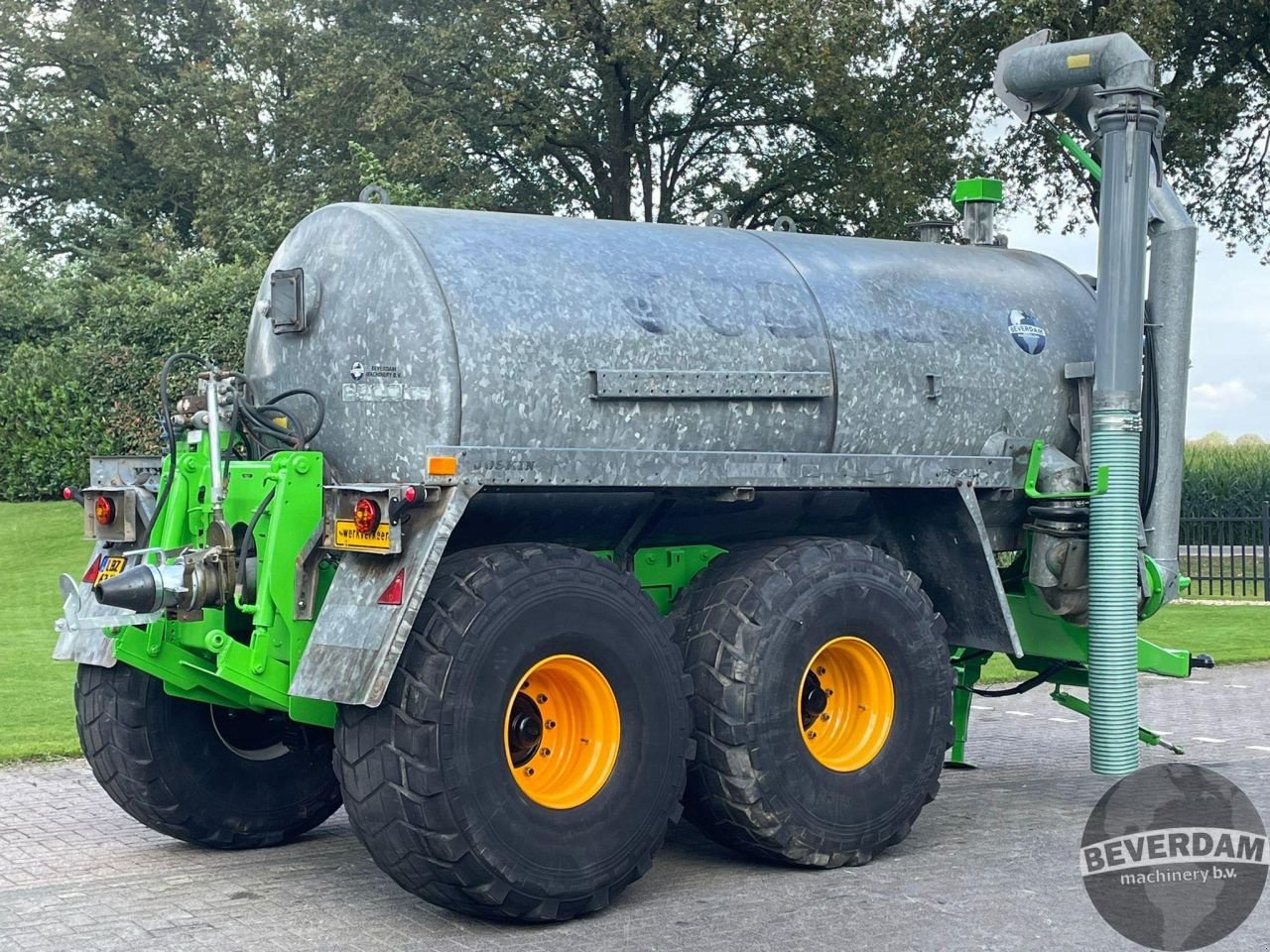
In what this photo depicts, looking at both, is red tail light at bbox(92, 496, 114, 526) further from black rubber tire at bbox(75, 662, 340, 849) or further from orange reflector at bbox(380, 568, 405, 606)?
orange reflector at bbox(380, 568, 405, 606)

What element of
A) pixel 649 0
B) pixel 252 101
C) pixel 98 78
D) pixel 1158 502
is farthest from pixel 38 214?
pixel 1158 502

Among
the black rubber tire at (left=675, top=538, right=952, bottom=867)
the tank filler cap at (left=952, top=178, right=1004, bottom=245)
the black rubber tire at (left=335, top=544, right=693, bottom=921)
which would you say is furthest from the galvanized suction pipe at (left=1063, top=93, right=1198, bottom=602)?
the black rubber tire at (left=335, top=544, right=693, bottom=921)

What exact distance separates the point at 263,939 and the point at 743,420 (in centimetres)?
274

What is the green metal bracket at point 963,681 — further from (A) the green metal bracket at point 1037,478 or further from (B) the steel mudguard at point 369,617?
(B) the steel mudguard at point 369,617

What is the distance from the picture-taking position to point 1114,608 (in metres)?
7.43

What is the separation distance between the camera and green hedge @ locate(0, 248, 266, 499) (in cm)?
2223

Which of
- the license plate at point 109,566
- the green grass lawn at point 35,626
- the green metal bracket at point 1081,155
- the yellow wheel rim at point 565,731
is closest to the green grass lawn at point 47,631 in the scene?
the green grass lawn at point 35,626

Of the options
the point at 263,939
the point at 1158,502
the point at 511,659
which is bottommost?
the point at 263,939

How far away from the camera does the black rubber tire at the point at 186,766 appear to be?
6766 mm

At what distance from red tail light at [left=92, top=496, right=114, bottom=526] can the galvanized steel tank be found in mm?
794

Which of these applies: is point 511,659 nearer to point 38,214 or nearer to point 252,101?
point 252,101

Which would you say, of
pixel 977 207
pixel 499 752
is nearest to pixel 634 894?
pixel 499 752

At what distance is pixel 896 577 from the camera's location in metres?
6.82

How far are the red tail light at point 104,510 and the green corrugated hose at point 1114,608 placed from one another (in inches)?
174
